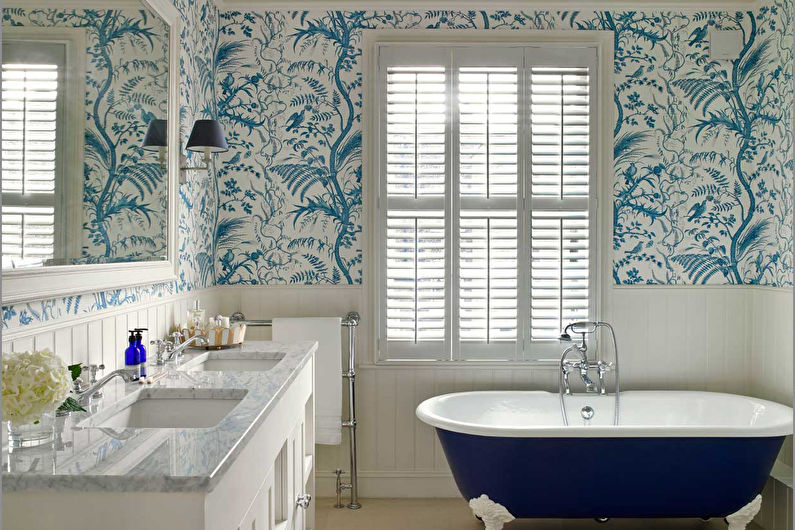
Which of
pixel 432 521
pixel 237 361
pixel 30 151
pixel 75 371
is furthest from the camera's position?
pixel 432 521

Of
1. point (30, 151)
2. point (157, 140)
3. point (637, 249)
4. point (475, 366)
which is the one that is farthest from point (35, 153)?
point (637, 249)

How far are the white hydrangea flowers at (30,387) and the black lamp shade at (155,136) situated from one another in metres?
1.23

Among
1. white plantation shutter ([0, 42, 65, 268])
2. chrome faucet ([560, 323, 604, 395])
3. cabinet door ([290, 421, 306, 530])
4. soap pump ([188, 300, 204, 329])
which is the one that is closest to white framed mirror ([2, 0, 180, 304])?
white plantation shutter ([0, 42, 65, 268])

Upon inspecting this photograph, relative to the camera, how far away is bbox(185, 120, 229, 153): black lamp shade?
2.72 metres

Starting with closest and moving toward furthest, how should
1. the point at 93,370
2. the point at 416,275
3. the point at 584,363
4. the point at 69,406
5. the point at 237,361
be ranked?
1. the point at 69,406
2. the point at 93,370
3. the point at 237,361
4. the point at 584,363
5. the point at 416,275

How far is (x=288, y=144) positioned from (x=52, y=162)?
1915 millimetres

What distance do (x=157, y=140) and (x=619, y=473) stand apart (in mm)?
2329

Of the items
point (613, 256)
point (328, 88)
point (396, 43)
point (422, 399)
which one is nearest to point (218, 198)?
point (328, 88)

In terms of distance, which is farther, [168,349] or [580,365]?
[580,365]

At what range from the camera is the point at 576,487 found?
2.71 metres

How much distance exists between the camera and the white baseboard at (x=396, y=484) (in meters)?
3.52

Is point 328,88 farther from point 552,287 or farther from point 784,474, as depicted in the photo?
point 784,474

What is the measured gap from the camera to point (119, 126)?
6.95 ft

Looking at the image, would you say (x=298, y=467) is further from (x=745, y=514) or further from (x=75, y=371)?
(x=745, y=514)
